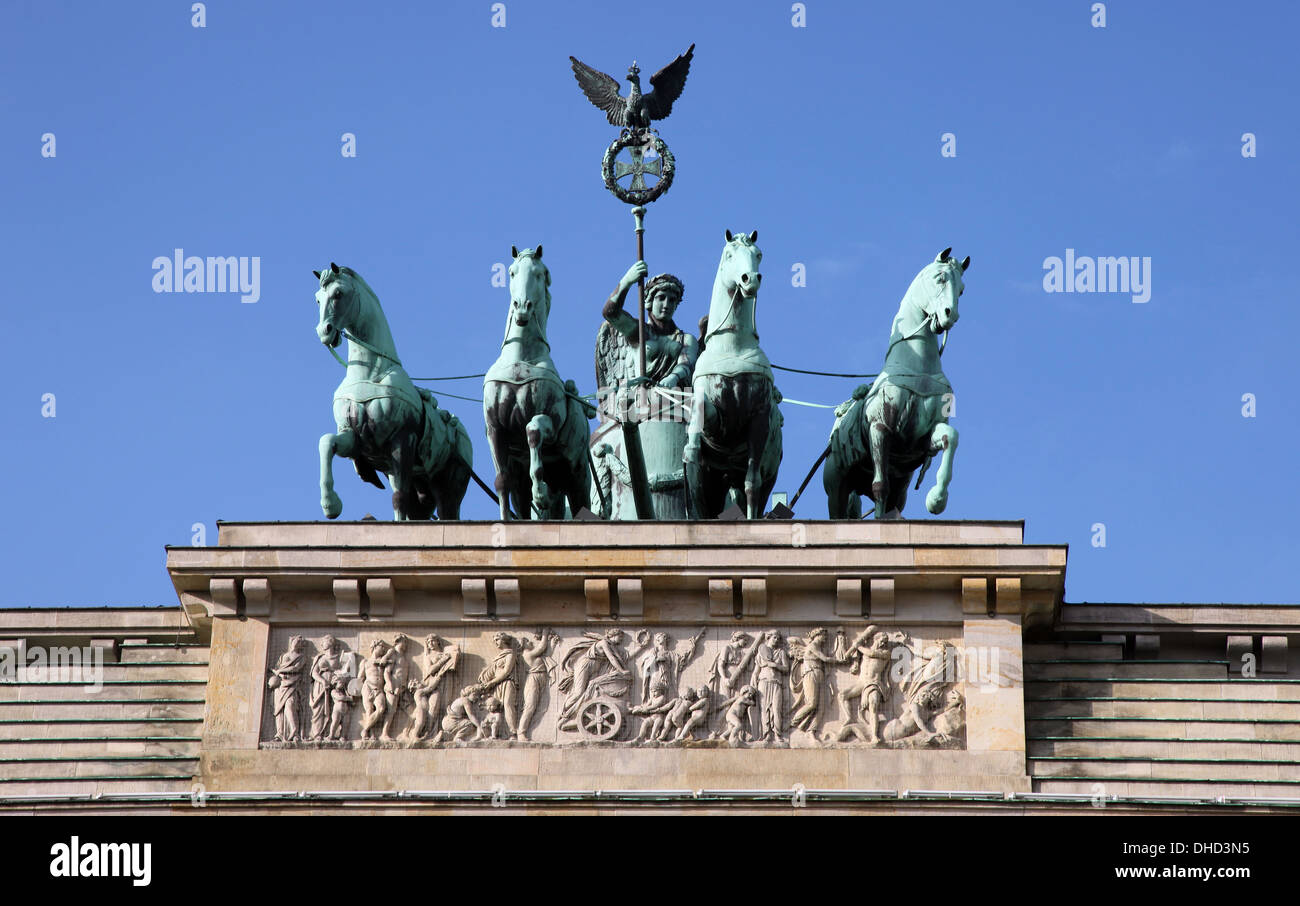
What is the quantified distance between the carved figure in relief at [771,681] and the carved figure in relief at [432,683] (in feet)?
9.24

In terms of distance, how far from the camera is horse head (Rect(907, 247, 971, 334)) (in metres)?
29.1

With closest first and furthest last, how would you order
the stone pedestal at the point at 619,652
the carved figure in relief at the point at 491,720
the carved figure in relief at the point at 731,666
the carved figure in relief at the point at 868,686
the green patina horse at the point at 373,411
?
the stone pedestal at the point at 619,652 → the carved figure in relief at the point at 868,686 → the carved figure in relief at the point at 491,720 → the carved figure in relief at the point at 731,666 → the green patina horse at the point at 373,411

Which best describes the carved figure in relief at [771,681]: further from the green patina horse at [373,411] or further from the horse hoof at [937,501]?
the green patina horse at [373,411]

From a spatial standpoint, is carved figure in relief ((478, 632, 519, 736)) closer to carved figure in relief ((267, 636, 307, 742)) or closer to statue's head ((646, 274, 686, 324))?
carved figure in relief ((267, 636, 307, 742))

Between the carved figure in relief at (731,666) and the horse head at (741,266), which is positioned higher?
the horse head at (741,266)

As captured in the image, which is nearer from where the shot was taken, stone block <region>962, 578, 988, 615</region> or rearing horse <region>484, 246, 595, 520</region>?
stone block <region>962, 578, 988, 615</region>

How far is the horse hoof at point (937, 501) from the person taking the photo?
28.6 m

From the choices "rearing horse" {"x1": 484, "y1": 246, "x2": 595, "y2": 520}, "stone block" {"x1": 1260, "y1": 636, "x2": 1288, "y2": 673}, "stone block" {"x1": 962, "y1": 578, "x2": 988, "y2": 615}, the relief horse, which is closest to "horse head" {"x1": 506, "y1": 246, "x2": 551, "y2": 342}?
"rearing horse" {"x1": 484, "y1": 246, "x2": 595, "y2": 520}

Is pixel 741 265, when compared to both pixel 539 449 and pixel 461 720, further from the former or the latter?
pixel 461 720

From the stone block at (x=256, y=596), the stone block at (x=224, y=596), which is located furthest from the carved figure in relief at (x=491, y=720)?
the stone block at (x=224, y=596)

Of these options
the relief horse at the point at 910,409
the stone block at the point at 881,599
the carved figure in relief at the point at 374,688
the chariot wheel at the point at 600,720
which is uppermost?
the relief horse at the point at 910,409

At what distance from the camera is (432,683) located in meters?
27.5
